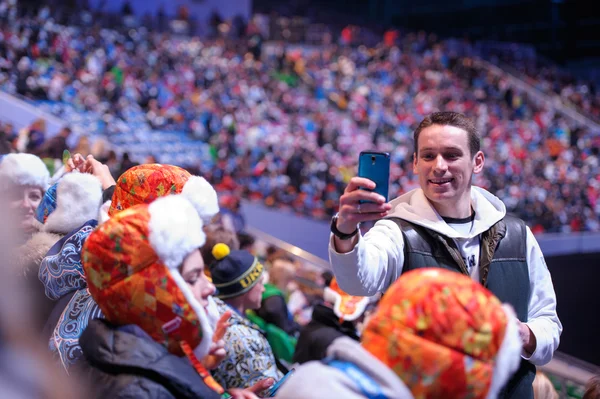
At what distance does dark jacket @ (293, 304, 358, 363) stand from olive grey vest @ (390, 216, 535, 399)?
106cm

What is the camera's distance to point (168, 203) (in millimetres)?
1364

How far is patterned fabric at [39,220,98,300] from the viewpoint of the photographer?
1854 millimetres

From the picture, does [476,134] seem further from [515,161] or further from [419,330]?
[515,161]

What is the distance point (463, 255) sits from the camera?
1906 millimetres

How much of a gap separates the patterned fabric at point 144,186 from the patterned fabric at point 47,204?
42 cm

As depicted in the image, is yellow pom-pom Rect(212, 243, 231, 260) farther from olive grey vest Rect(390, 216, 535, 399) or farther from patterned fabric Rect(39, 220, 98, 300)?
olive grey vest Rect(390, 216, 535, 399)

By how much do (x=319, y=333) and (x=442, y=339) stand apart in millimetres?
1801

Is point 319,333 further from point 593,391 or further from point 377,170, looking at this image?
point 377,170

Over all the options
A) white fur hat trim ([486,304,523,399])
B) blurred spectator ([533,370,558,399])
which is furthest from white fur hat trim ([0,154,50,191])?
blurred spectator ([533,370,558,399])

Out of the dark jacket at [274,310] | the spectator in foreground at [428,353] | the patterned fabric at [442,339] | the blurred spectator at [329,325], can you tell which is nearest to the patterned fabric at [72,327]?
the spectator in foreground at [428,353]

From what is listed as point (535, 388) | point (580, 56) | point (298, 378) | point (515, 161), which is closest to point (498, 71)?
point (580, 56)

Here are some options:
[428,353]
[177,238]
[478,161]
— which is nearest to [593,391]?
[478,161]

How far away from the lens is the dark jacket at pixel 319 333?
2.82 meters

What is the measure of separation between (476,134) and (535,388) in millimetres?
1050
